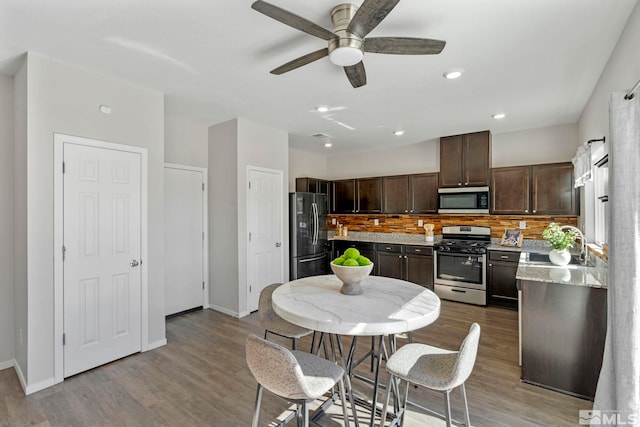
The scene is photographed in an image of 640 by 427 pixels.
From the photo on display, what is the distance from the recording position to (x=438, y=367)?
1.70 m

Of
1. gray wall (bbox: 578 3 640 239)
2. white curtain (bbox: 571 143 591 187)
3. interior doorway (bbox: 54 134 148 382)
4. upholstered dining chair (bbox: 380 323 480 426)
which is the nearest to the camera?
upholstered dining chair (bbox: 380 323 480 426)

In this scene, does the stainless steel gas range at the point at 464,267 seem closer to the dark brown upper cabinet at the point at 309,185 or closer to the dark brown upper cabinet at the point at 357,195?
the dark brown upper cabinet at the point at 357,195

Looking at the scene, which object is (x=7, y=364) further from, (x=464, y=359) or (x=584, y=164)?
(x=584, y=164)

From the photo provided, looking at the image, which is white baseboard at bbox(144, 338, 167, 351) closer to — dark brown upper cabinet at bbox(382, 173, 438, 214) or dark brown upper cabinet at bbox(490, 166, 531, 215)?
dark brown upper cabinet at bbox(382, 173, 438, 214)

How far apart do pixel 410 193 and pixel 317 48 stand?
11.8 ft

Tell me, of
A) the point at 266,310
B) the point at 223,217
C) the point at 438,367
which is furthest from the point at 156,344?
the point at 438,367

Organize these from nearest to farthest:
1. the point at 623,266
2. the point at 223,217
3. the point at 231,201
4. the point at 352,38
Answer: the point at 623,266 → the point at 352,38 → the point at 231,201 → the point at 223,217

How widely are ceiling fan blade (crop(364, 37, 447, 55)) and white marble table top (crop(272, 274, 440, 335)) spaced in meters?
1.55

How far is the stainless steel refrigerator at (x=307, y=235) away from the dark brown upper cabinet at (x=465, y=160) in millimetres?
2133

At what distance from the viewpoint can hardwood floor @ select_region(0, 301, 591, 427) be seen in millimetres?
2143

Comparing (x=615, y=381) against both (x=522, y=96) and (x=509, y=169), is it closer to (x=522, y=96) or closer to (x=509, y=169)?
(x=522, y=96)

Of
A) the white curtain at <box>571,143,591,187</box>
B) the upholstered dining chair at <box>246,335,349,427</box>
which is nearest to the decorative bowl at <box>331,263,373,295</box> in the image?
the upholstered dining chair at <box>246,335,349,427</box>

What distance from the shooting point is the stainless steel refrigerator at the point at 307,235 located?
16.5 feet

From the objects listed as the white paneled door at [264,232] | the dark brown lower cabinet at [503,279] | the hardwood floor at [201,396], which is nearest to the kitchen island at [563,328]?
the hardwood floor at [201,396]
